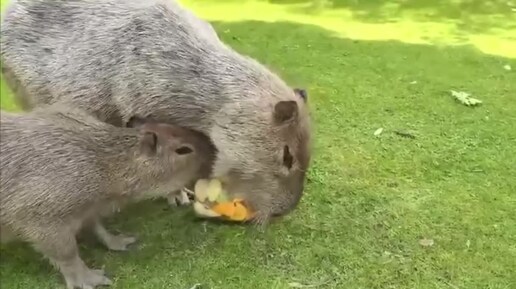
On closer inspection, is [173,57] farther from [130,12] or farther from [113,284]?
[113,284]

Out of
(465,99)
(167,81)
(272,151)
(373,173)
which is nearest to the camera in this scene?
(272,151)

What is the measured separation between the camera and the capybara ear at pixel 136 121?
12.0 ft

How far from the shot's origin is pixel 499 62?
16.3 ft

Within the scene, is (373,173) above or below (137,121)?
below

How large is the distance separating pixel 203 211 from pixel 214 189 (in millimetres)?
252

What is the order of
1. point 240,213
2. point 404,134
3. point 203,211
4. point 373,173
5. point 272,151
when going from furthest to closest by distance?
1. point 404,134
2. point 373,173
3. point 203,211
4. point 240,213
5. point 272,151

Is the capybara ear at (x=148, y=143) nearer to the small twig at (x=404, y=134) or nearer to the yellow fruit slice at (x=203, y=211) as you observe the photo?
the yellow fruit slice at (x=203, y=211)

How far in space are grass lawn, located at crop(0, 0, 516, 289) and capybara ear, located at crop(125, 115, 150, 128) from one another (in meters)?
0.51

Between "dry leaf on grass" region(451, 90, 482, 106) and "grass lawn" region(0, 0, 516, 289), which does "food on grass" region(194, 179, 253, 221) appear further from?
"dry leaf on grass" region(451, 90, 482, 106)

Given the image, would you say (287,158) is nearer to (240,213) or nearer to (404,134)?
(240,213)

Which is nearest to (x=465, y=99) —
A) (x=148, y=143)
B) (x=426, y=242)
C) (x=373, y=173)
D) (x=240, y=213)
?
(x=373, y=173)

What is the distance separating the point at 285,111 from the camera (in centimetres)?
334

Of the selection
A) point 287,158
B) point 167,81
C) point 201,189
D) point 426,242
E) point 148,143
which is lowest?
point 426,242

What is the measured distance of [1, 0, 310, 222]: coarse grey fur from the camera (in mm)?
3441
